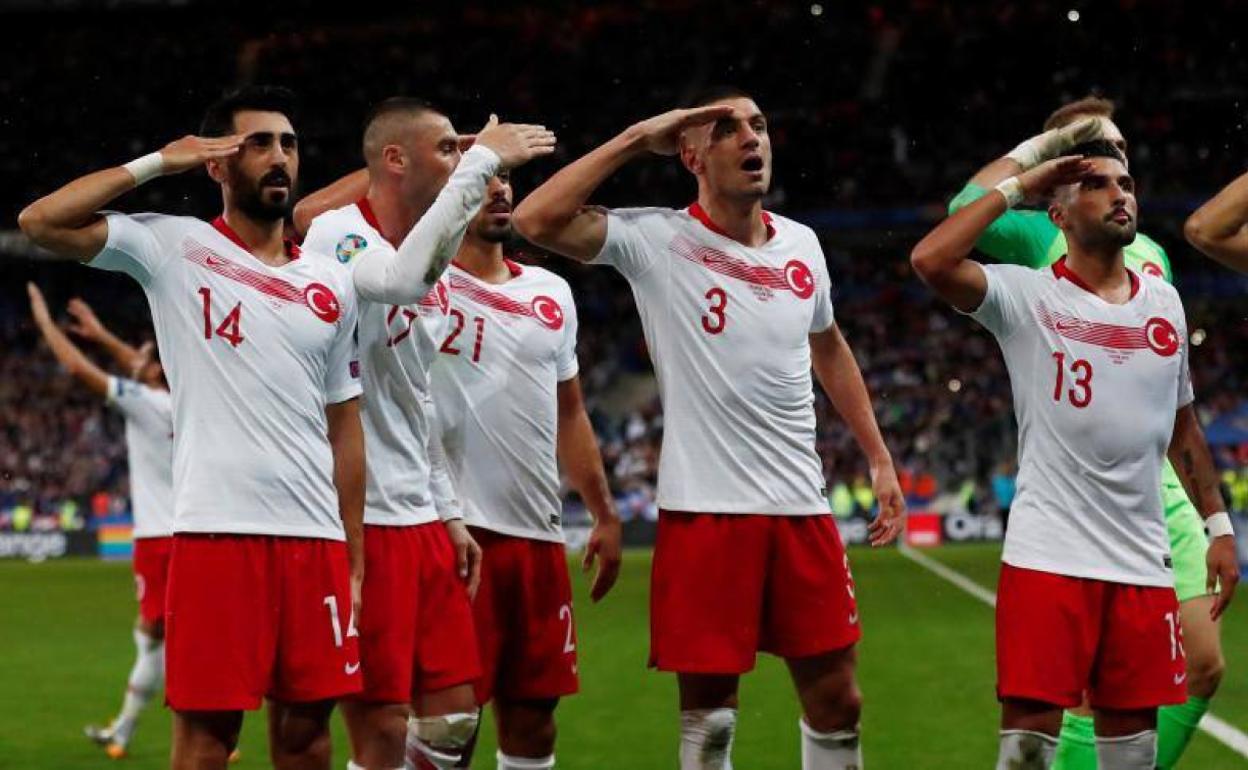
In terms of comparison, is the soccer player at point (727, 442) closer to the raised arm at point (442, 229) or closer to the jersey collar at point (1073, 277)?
the raised arm at point (442, 229)

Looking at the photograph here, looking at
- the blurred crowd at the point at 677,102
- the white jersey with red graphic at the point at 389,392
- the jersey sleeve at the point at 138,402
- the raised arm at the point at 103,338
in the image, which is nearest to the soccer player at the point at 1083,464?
the white jersey with red graphic at the point at 389,392

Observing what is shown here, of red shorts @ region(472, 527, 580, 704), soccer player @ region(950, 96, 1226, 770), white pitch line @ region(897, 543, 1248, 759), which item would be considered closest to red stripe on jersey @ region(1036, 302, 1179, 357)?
soccer player @ region(950, 96, 1226, 770)

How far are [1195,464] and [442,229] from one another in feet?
9.28

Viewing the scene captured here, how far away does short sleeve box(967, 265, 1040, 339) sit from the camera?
18.6 ft

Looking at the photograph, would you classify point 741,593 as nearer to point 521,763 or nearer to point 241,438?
point 521,763

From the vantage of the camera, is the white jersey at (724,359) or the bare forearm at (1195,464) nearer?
the white jersey at (724,359)

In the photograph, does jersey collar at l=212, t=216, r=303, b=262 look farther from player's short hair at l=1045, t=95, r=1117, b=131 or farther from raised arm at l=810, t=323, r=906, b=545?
player's short hair at l=1045, t=95, r=1117, b=131

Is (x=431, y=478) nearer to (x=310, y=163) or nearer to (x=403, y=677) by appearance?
(x=403, y=677)

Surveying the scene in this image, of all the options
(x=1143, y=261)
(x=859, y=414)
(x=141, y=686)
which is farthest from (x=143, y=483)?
(x=1143, y=261)

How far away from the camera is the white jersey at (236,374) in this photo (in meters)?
5.02

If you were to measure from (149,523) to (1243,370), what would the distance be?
28.5 meters

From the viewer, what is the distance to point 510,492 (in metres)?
6.18

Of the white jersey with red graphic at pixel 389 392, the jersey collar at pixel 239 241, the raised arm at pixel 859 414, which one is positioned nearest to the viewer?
the jersey collar at pixel 239 241

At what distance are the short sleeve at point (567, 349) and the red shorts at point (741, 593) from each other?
781 millimetres
